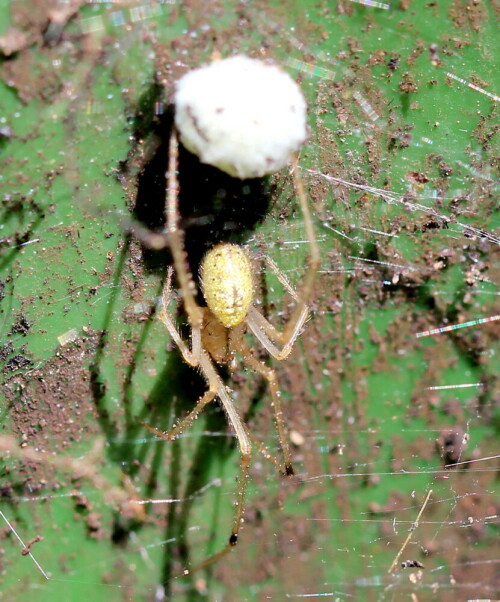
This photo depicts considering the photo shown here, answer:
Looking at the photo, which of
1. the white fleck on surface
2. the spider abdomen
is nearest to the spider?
the spider abdomen

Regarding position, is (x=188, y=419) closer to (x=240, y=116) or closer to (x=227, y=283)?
(x=227, y=283)

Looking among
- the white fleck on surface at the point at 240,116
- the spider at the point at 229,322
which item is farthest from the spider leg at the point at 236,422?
the white fleck on surface at the point at 240,116

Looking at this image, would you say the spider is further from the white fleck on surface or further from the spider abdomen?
the white fleck on surface

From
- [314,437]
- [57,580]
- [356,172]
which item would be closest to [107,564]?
[57,580]

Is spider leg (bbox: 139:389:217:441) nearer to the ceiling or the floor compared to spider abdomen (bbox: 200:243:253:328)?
nearer to the floor

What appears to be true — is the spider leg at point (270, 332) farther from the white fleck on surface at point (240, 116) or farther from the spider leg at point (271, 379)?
the white fleck on surface at point (240, 116)

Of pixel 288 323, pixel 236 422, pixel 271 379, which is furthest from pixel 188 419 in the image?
pixel 288 323
